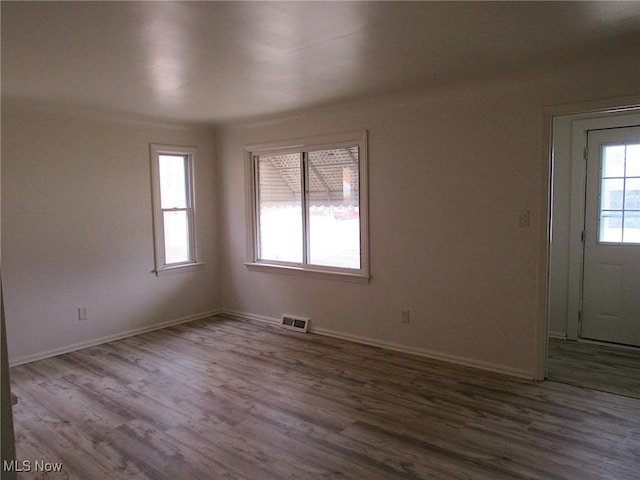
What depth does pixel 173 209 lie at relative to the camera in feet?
18.0

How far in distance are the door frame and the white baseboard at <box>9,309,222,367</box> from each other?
3.88 metres

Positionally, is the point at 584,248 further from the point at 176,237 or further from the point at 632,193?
the point at 176,237

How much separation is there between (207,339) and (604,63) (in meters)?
4.27

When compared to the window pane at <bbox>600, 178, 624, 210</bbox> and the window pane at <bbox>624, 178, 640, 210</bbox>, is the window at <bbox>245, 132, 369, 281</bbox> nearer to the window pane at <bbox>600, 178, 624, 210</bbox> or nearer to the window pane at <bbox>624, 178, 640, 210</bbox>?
the window pane at <bbox>600, 178, 624, 210</bbox>

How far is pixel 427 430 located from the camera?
2904 millimetres

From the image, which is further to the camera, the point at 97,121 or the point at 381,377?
the point at 97,121

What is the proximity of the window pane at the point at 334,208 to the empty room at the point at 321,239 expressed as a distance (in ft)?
0.10

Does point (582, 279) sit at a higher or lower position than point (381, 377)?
higher

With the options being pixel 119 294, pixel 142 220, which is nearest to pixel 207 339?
pixel 119 294

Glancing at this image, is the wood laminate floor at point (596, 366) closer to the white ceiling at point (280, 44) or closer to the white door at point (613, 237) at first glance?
the white door at point (613, 237)

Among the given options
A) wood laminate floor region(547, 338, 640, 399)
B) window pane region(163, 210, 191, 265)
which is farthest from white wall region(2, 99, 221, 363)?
wood laminate floor region(547, 338, 640, 399)

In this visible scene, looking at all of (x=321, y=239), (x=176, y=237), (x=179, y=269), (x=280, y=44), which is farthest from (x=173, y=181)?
(x=280, y=44)

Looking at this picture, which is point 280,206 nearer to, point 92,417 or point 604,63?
point 92,417

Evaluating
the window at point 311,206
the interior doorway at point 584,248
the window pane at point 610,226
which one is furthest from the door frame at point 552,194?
the window at point 311,206
